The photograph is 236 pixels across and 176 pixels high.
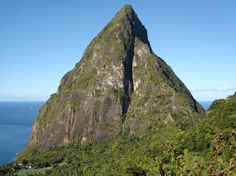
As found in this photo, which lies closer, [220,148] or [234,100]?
[220,148]

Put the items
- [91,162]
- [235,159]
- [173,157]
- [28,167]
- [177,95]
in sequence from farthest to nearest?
[177,95], [28,167], [91,162], [173,157], [235,159]

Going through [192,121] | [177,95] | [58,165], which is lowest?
[58,165]

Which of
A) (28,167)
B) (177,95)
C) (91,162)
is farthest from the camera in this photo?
(177,95)

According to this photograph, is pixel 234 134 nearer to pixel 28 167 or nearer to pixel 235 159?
pixel 235 159

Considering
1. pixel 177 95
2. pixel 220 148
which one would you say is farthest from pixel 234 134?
pixel 177 95

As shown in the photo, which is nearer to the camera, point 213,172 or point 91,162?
point 213,172

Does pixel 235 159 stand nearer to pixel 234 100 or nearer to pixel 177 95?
pixel 234 100

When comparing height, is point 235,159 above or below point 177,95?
below

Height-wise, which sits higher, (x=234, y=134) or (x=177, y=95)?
(x=177, y=95)

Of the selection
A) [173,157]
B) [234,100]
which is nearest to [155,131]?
[234,100]
